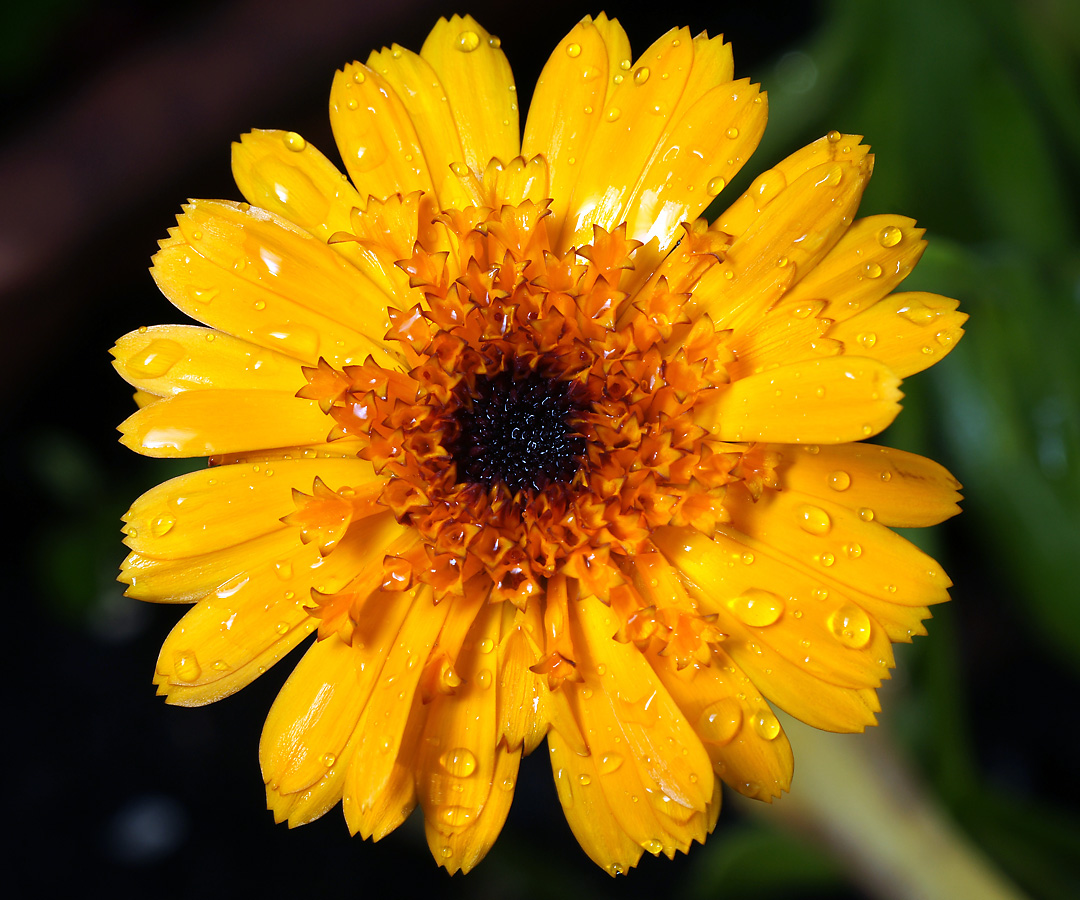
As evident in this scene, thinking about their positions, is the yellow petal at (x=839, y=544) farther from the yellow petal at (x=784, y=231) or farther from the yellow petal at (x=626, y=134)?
the yellow petal at (x=626, y=134)

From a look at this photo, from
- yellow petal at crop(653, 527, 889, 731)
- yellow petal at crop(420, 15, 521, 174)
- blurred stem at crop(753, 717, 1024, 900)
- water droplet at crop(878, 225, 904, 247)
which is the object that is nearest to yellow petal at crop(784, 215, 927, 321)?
water droplet at crop(878, 225, 904, 247)

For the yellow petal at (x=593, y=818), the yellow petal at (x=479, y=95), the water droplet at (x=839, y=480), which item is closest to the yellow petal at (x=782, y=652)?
the water droplet at (x=839, y=480)

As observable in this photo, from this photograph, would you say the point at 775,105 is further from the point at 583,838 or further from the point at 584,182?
the point at 583,838

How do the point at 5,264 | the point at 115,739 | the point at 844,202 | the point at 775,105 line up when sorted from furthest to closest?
the point at 115,739 < the point at 5,264 < the point at 775,105 < the point at 844,202

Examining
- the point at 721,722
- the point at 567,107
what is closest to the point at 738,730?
the point at 721,722

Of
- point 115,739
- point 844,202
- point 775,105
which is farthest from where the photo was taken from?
point 115,739

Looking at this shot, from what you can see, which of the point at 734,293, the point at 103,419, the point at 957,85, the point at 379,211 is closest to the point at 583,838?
the point at 734,293
